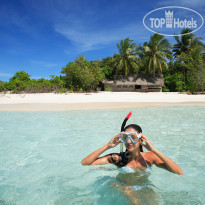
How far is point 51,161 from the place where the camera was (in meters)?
4.08

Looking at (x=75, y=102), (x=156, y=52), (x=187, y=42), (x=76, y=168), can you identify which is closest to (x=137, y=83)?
(x=156, y=52)

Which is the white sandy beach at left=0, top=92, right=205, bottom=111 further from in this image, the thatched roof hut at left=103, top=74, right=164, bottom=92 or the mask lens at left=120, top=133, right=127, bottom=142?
the thatched roof hut at left=103, top=74, right=164, bottom=92

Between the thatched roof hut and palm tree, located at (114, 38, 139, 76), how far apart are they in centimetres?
142

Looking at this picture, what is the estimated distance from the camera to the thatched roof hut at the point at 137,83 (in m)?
31.5

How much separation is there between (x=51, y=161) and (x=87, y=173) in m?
1.06

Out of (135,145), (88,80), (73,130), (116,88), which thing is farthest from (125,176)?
(116,88)

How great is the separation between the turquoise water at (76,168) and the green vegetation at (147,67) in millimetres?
17514

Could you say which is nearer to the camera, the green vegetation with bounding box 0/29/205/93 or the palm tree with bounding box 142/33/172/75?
the green vegetation with bounding box 0/29/205/93

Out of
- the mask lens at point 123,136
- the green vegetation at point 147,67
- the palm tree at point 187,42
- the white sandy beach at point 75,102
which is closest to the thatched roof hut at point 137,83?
the green vegetation at point 147,67

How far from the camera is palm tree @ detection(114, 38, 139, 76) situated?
3219 cm

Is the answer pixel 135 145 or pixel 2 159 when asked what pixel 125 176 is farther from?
pixel 2 159

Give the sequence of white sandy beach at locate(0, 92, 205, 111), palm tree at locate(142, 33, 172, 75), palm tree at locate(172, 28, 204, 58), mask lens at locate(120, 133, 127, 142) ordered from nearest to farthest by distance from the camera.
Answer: mask lens at locate(120, 133, 127, 142)
white sandy beach at locate(0, 92, 205, 111)
palm tree at locate(142, 33, 172, 75)
palm tree at locate(172, 28, 204, 58)

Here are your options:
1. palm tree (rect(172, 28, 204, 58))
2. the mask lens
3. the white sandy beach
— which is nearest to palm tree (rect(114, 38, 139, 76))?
palm tree (rect(172, 28, 204, 58))

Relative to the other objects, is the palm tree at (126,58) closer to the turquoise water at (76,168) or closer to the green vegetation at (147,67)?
the green vegetation at (147,67)
